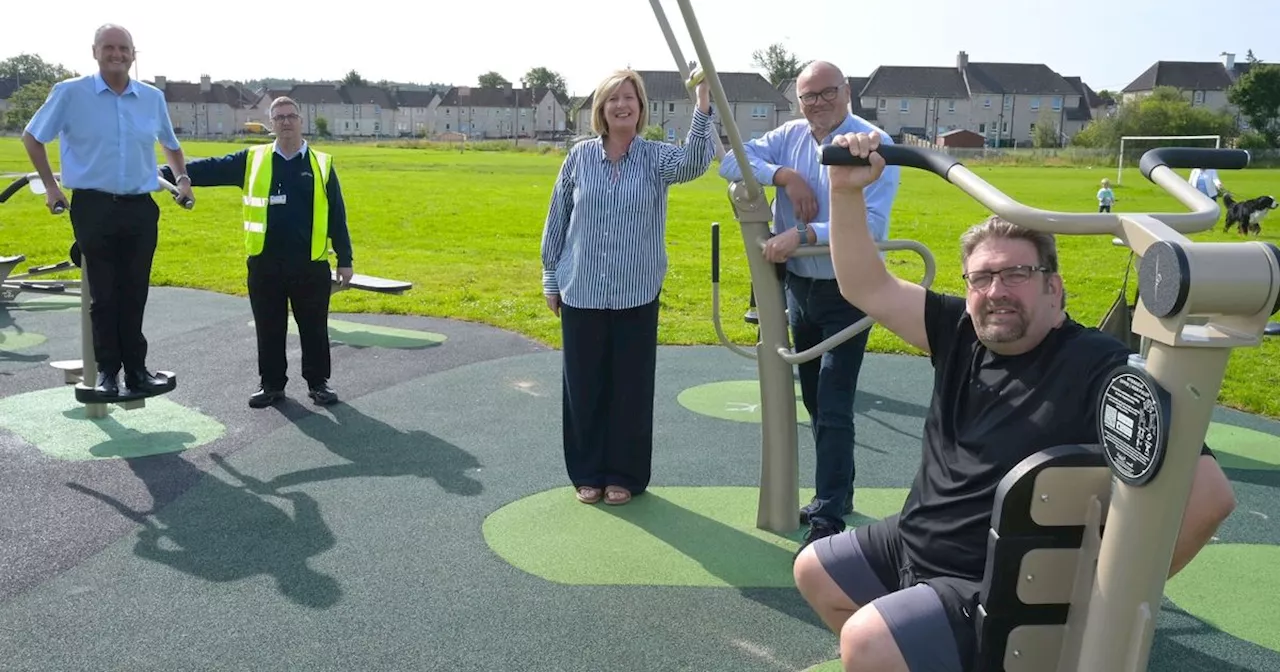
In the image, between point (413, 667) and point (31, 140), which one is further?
point (31, 140)

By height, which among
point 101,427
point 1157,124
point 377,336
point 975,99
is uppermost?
point 975,99

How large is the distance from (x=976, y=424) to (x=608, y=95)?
2378 mm

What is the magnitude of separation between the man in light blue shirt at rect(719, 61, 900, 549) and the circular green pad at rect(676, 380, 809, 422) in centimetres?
193

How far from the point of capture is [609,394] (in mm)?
4758

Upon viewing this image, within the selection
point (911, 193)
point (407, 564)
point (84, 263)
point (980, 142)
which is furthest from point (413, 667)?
point (980, 142)

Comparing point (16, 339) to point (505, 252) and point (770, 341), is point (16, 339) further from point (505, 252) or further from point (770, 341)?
point (505, 252)

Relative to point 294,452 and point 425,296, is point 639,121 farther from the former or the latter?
point 425,296

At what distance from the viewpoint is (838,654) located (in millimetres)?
3338

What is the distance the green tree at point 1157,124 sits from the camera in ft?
168

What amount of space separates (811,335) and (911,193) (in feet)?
86.2

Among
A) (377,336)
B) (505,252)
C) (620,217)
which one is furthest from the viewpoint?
(505,252)

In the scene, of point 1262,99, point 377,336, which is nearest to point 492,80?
point 1262,99

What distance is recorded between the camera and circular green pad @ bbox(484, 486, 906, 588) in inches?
155

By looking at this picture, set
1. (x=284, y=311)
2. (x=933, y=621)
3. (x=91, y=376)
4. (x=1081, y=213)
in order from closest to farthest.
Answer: (x=1081, y=213) < (x=933, y=621) < (x=91, y=376) < (x=284, y=311)
